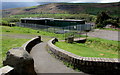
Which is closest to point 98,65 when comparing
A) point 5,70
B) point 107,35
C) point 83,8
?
point 5,70

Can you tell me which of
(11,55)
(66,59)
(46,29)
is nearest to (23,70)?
(11,55)

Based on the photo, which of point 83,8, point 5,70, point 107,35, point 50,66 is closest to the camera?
point 5,70

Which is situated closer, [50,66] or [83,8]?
[50,66]

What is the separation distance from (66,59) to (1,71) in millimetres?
3171

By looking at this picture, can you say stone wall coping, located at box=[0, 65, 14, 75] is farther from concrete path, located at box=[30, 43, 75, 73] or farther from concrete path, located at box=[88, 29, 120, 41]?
concrete path, located at box=[88, 29, 120, 41]

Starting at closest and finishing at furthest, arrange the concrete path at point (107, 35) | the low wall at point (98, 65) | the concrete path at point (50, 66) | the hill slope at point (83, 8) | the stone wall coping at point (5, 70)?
1. the stone wall coping at point (5, 70)
2. the low wall at point (98, 65)
3. the concrete path at point (50, 66)
4. the concrete path at point (107, 35)
5. the hill slope at point (83, 8)

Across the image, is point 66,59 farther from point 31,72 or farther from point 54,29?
point 54,29

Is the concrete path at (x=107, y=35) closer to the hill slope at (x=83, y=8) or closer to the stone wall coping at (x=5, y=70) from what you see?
the stone wall coping at (x=5, y=70)

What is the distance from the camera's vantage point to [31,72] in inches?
195

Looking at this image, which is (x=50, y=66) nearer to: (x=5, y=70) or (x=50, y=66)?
(x=50, y=66)

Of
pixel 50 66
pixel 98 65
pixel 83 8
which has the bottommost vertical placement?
pixel 50 66

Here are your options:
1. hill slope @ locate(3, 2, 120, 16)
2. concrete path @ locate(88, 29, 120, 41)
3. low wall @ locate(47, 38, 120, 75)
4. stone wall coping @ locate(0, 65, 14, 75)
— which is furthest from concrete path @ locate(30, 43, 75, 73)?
hill slope @ locate(3, 2, 120, 16)

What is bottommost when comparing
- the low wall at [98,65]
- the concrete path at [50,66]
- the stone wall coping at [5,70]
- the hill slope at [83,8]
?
the concrete path at [50,66]

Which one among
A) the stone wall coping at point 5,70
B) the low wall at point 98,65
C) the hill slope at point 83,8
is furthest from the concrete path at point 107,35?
the hill slope at point 83,8
